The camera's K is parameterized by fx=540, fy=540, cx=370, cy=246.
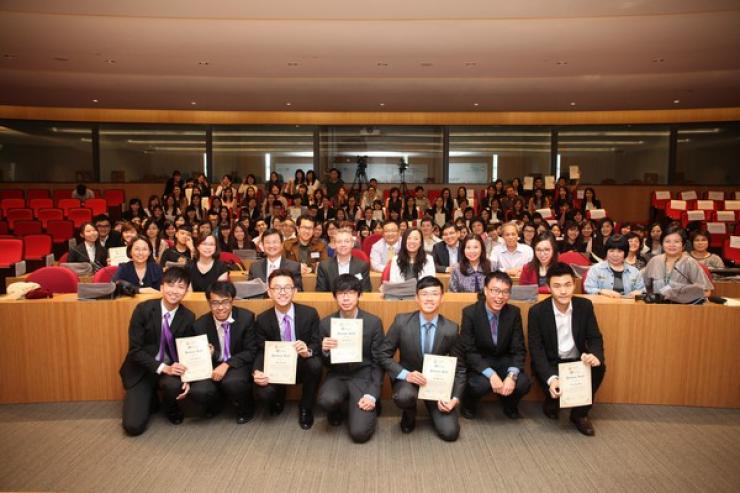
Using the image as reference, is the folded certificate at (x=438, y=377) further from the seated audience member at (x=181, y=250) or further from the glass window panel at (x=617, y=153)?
the glass window panel at (x=617, y=153)

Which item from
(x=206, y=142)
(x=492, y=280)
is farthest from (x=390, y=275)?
(x=206, y=142)

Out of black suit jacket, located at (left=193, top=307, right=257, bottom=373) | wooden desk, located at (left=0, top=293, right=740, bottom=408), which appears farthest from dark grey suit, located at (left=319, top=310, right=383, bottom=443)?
black suit jacket, located at (left=193, top=307, right=257, bottom=373)

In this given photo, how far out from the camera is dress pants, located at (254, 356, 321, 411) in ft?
11.8

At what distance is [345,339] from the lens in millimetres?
3469

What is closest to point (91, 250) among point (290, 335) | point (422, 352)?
point (290, 335)

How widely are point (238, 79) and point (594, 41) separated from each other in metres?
Answer: 5.23

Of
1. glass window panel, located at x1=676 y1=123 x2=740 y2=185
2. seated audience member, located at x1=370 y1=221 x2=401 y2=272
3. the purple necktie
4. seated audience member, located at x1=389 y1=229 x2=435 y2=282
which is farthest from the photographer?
glass window panel, located at x1=676 y1=123 x2=740 y2=185

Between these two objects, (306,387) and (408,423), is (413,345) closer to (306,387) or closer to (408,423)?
(408,423)

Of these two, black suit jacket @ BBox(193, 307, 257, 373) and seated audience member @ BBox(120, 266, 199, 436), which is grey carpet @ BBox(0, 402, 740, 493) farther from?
black suit jacket @ BBox(193, 307, 257, 373)

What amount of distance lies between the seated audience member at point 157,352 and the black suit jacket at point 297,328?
1.53 feet

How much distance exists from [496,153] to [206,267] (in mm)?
9788

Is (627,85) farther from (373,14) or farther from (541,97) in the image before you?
(373,14)

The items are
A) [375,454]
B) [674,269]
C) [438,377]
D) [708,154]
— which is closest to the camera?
[375,454]

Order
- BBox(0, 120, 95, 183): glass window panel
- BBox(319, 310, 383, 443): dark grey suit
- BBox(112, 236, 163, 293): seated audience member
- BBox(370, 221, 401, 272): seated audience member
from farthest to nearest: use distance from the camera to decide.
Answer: BBox(0, 120, 95, 183): glass window panel
BBox(370, 221, 401, 272): seated audience member
BBox(112, 236, 163, 293): seated audience member
BBox(319, 310, 383, 443): dark grey suit
